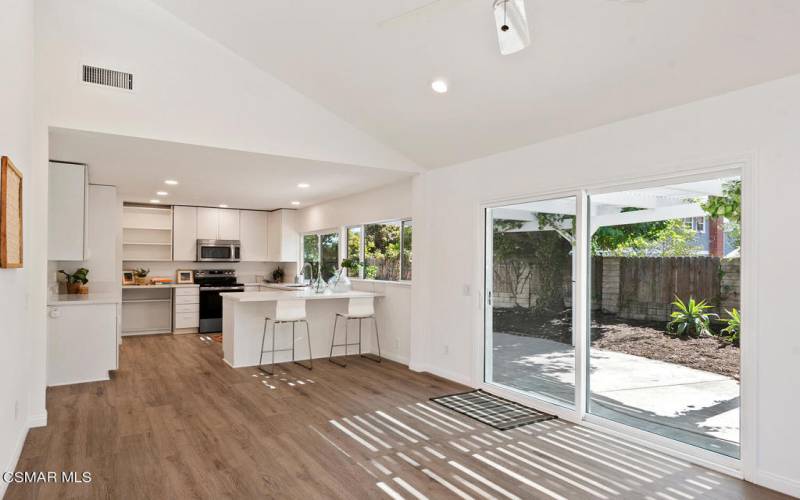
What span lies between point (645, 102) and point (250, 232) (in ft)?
25.3

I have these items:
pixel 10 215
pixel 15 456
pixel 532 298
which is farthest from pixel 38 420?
pixel 532 298

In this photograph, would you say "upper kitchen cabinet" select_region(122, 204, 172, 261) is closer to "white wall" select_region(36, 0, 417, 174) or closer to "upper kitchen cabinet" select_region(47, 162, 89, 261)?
"upper kitchen cabinet" select_region(47, 162, 89, 261)

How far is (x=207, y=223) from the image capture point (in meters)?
9.09

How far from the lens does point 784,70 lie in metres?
2.81

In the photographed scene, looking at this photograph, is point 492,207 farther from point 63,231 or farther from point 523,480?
point 63,231

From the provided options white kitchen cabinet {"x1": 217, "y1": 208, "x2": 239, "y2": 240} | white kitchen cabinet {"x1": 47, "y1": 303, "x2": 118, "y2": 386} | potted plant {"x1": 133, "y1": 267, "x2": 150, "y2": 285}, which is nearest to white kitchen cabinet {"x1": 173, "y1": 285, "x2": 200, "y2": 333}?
potted plant {"x1": 133, "y1": 267, "x2": 150, "y2": 285}

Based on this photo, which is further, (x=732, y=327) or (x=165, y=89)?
(x=165, y=89)

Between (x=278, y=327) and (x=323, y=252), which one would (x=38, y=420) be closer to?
(x=278, y=327)

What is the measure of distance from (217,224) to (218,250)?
19.7 inches

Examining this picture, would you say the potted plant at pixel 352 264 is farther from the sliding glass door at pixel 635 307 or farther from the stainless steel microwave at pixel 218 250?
the stainless steel microwave at pixel 218 250

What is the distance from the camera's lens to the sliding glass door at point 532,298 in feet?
14.0

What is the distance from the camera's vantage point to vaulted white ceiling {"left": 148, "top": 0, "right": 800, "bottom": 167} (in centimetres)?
274

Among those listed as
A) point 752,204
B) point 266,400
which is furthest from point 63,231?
point 752,204

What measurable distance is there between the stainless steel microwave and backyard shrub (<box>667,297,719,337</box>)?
24.9 feet
